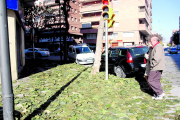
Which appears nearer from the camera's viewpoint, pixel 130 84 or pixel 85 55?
pixel 130 84

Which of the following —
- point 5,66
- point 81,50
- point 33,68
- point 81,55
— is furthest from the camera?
point 81,50

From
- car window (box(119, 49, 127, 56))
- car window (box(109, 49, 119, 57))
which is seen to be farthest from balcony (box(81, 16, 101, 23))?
car window (box(119, 49, 127, 56))

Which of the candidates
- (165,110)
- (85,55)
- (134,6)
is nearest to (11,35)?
(165,110)

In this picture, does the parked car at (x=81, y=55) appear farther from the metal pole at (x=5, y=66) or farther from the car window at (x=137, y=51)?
the metal pole at (x=5, y=66)

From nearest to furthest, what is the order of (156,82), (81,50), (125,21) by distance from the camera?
(156,82) → (81,50) → (125,21)

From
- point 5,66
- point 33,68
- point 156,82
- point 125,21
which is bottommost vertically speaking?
point 33,68

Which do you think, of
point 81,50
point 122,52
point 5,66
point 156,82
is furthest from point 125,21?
point 5,66

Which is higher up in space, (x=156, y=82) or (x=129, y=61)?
(x=129, y=61)

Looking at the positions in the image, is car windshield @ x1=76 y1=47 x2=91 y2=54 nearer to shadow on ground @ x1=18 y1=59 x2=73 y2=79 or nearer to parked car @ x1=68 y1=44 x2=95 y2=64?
parked car @ x1=68 y1=44 x2=95 y2=64

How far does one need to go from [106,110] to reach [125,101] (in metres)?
0.95

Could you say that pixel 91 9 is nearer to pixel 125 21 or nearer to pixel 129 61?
pixel 125 21

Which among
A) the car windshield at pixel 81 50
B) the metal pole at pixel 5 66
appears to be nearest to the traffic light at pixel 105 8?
the metal pole at pixel 5 66

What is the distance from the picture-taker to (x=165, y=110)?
13.6 feet

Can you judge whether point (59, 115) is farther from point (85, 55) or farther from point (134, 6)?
point (134, 6)
